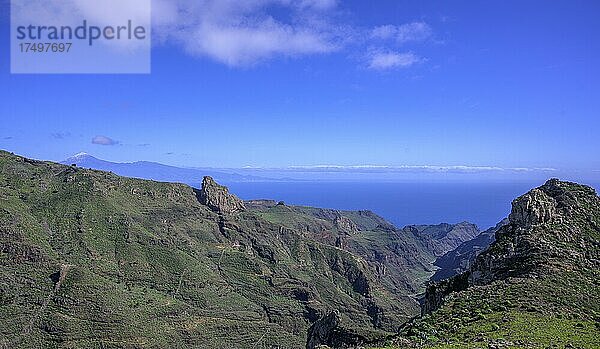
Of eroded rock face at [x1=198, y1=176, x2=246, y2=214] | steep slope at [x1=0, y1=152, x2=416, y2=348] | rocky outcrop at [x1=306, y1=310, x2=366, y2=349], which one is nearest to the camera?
rocky outcrop at [x1=306, y1=310, x2=366, y2=349]

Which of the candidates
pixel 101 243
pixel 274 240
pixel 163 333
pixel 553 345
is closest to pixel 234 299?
pixel 163 333

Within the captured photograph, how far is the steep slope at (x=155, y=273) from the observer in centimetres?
10288

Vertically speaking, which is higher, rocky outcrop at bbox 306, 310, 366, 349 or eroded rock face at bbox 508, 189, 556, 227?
eroded rock face at bbox 508, 189, 556, 227

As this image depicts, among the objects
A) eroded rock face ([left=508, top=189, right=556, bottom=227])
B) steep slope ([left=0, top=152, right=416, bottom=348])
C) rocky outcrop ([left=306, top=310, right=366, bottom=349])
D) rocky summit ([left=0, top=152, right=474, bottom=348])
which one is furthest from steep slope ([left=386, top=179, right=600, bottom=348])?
steep slope ([left=0, top=152, right=416, bottom=348])

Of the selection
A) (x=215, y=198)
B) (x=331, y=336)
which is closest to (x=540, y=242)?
(x=331, y=336)

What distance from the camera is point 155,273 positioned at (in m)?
132

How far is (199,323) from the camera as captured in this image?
112875 millimetres

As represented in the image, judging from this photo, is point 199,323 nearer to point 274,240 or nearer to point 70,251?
point 70,251

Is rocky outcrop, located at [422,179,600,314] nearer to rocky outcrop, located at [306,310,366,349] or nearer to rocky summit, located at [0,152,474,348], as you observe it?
rocky outcrop, located at [306,310,366,349]

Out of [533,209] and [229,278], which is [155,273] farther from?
[533,209]

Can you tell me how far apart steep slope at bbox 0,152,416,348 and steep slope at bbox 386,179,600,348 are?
26.6 metres

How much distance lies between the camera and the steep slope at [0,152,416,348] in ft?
338

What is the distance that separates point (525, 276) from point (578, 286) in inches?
136

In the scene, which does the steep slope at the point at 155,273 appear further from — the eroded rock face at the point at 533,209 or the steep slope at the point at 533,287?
the eroded rock face at the point at 533,209
